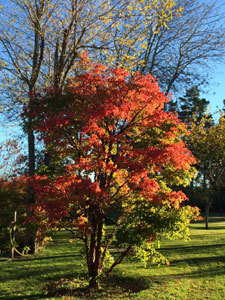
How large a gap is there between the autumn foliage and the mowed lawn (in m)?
0.81

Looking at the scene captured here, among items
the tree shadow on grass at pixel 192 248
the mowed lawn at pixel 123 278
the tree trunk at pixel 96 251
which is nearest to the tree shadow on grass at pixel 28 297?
the mowed lawn at pixel 123 278

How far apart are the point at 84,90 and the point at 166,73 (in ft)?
31.3

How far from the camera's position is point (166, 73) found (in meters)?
15.0

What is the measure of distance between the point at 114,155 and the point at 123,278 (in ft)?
11.5

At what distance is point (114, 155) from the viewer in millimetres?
6672

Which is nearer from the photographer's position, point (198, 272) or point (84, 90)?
point (84, 90)

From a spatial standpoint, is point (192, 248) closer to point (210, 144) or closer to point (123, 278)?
point (123, 278)

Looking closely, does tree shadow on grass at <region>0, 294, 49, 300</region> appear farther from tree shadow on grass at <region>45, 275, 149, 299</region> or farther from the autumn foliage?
the autumn foliage

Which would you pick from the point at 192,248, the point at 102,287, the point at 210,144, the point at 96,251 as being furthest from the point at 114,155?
the point at 210,144

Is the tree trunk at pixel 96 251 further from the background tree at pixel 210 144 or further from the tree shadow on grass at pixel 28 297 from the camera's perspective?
the background tree at pixel 210 144

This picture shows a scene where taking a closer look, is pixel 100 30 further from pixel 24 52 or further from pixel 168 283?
pixel 168 283

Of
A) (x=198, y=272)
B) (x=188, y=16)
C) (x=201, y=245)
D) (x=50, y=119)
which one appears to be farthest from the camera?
(x=188, y=16)

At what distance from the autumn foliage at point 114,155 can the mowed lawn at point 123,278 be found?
0.81m

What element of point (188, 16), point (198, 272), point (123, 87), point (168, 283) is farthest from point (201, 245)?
point (188, 16)
